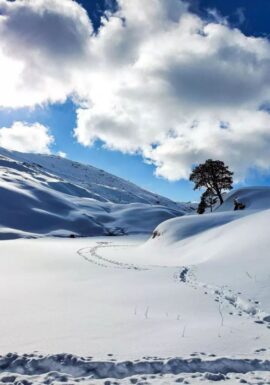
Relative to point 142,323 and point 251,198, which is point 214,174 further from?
point 142,323

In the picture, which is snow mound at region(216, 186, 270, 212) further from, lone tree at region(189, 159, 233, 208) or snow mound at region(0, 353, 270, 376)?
snow mound at region(0, 353, 270, 376)

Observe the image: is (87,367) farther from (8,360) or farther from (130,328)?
(130,328)

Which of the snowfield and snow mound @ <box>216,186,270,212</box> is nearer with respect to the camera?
the snowfield

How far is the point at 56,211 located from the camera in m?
148

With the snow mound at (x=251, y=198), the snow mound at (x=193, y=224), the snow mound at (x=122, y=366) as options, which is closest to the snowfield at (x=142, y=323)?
the snow mound at (x=122, y=366)

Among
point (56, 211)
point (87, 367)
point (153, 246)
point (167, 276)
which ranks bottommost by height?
point (87, 367)

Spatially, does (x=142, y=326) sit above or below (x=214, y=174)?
below

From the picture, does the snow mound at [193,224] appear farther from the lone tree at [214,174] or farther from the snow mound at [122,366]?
the snow mound at [122,366]

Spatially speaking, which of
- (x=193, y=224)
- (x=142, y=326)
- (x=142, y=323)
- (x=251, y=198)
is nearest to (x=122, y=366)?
(x=142, y=326)

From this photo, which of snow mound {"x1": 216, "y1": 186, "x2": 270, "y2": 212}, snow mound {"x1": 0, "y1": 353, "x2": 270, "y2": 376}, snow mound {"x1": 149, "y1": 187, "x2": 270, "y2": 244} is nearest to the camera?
snow mound {"x1": 0, "y1": 353, "x2": 270, "y2": 376}

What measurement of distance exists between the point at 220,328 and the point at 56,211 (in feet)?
466

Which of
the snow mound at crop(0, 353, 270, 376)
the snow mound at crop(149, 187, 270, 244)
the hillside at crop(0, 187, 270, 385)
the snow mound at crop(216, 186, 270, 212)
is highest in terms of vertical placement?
the snow mound at crop(216, 186, 270, 212)

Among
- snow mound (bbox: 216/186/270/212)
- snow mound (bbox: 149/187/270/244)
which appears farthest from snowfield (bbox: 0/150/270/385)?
snow mound (bbox: 216/186/270/212)

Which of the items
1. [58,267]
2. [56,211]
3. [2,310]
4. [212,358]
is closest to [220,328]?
[212,358]
